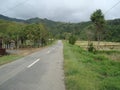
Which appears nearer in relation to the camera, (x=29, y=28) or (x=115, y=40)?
(x=29, y=28)

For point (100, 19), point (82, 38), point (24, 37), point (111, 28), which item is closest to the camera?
point (24, 37)

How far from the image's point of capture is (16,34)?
191 ft

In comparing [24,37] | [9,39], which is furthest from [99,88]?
[24,37]

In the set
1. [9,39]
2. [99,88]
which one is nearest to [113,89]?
[99,88]

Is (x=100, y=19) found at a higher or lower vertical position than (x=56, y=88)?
higher

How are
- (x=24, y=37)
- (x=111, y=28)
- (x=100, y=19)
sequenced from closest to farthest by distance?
(x=24, y=37), (x=100, y=19), (x=111, y=28)

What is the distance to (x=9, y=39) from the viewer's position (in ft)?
173

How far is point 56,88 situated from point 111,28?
144629mm

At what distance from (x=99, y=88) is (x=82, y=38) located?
15058cm

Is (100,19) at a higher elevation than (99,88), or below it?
higher

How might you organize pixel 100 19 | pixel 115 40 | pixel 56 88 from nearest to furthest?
pixel 56 88, pixel 100 19, pixel 115 40

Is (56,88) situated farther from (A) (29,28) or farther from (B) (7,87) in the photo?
(A) (29,28)

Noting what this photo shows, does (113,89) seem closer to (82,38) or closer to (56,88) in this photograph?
(56,88)

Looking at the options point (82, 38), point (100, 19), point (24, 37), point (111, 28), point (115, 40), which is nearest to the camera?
point (24, 37)
